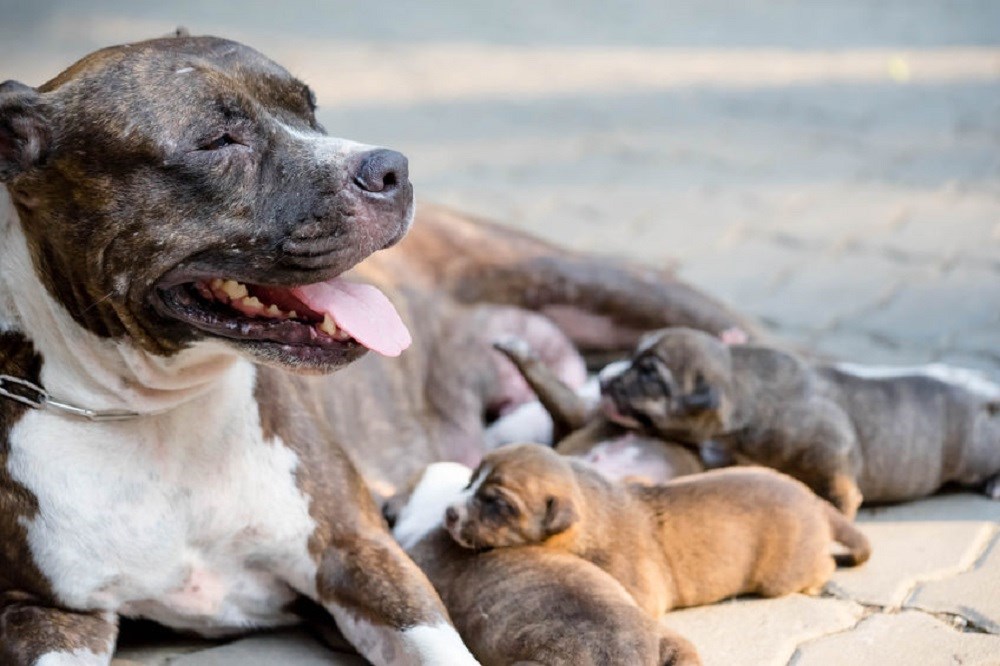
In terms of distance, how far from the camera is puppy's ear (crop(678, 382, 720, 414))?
15.3 feet

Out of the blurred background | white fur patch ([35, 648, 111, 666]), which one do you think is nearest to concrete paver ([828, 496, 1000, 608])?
the blurred background

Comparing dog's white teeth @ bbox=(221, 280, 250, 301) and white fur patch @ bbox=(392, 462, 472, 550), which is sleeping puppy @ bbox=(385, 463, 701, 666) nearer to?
white fur patch @ bbox=(392, 462, 472, 550)

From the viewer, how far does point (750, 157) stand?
28.5 feet

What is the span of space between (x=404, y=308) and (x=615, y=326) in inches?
34.7

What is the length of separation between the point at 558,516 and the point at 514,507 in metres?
0.11

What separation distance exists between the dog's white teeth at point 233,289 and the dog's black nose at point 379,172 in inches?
14.9

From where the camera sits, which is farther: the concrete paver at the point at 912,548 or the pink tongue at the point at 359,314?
the concrete paver at the point at 912,548

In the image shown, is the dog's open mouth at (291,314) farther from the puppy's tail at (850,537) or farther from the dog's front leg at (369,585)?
the puppy's tail at (850,537)

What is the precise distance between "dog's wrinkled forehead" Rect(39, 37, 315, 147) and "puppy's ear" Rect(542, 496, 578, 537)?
1.16 meters

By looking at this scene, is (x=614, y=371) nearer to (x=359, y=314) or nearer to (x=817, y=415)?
(x=817, y=415)

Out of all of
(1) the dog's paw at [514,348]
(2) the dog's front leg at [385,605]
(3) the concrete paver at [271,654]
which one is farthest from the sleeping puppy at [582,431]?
(3) the concrete paver at [271,654]

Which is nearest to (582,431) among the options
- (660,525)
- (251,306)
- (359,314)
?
(660,525)

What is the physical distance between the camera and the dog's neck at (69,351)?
3549 millimetres

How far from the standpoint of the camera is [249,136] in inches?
141
